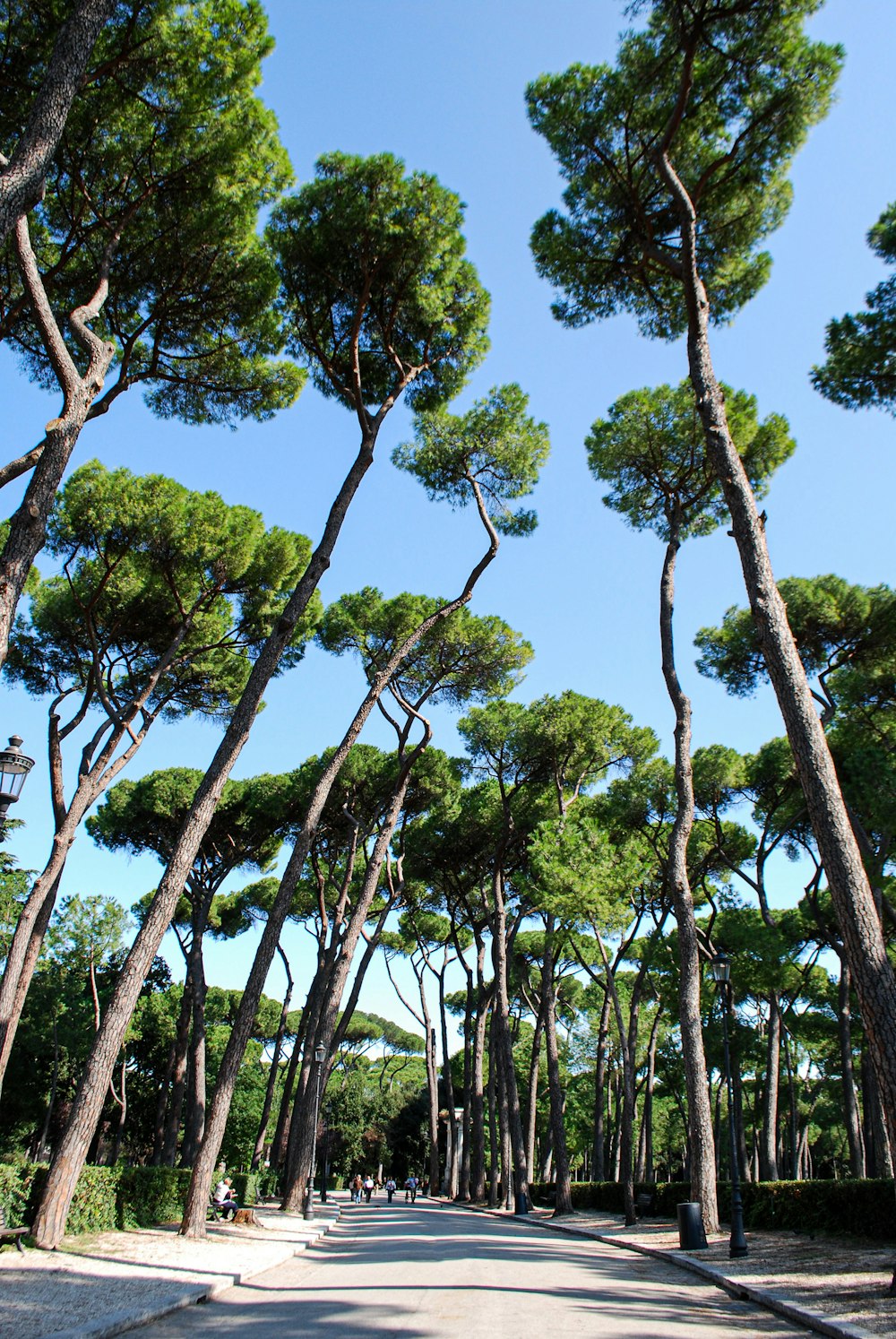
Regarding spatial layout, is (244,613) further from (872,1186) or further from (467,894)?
(467,894)

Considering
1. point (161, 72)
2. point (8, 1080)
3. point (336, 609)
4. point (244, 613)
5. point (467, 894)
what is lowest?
point (8, 1080)

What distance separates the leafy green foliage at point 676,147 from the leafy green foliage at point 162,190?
13.3 feet

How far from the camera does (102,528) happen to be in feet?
45.4

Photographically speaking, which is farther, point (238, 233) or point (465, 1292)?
point (238, 233)

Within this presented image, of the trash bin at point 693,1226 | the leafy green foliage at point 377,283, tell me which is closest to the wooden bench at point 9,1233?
the trash bin at point 693,1226

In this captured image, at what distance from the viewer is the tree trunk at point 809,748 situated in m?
5.59

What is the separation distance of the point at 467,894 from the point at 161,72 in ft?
74.1

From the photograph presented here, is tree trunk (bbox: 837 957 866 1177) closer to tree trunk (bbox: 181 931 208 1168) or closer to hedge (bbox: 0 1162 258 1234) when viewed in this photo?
hedge (bbox: 0 1162 258 1234)

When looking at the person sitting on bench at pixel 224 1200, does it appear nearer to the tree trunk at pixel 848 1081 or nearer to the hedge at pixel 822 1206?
the hedge at pixel 822 1206

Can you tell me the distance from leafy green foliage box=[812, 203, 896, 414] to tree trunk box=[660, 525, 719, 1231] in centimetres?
360

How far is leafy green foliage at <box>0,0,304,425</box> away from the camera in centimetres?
940

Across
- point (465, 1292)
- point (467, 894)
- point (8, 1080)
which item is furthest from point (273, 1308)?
point (8, 1080)

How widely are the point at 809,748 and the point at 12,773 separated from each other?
611 centimetres

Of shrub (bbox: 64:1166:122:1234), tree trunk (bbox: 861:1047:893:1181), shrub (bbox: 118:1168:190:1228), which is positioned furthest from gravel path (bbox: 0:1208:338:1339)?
tree trunk (bbox: 861:1047:893:1181)
